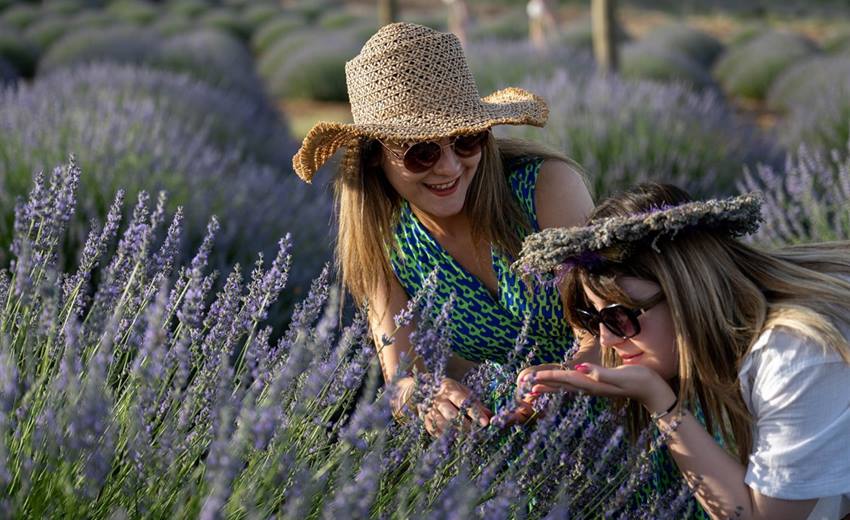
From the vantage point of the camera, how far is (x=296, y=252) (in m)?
4.33

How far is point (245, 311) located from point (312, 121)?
10553mm

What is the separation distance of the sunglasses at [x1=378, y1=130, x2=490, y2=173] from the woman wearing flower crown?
45cm

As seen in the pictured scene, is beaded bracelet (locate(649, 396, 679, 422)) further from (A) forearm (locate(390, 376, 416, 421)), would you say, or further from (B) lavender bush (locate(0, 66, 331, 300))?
(B) lavender bush (locate(0, 66, 331, 300))

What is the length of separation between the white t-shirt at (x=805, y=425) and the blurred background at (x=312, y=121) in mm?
1549

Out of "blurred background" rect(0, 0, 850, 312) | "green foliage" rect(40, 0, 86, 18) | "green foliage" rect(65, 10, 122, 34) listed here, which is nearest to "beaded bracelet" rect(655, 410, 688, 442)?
"blurred background" rect(0, 0, 850, 312)

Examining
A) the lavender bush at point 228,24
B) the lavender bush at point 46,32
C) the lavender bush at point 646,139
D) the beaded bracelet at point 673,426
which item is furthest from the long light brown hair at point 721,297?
the lavender bush at point 228,24

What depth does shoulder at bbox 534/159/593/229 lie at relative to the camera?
260 centimetres

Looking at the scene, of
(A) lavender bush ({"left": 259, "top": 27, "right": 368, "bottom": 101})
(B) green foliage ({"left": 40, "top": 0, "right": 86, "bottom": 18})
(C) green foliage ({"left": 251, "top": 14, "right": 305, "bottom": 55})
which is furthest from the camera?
(B) green foliage ({"left": 40, "top": 0, "right": 86, "bottom": 18})

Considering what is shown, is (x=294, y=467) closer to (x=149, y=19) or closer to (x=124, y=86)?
(x=124, y=86)

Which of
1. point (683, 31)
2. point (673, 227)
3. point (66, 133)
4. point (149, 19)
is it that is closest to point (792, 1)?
point (683, 31)

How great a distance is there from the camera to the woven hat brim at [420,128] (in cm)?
247

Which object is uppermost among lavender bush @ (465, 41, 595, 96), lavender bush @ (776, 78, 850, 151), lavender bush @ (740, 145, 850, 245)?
lavender bush @ (740, 145, 850, 245)

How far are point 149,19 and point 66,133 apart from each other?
17687 millimetres

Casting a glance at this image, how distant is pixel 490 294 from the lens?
272 cm
